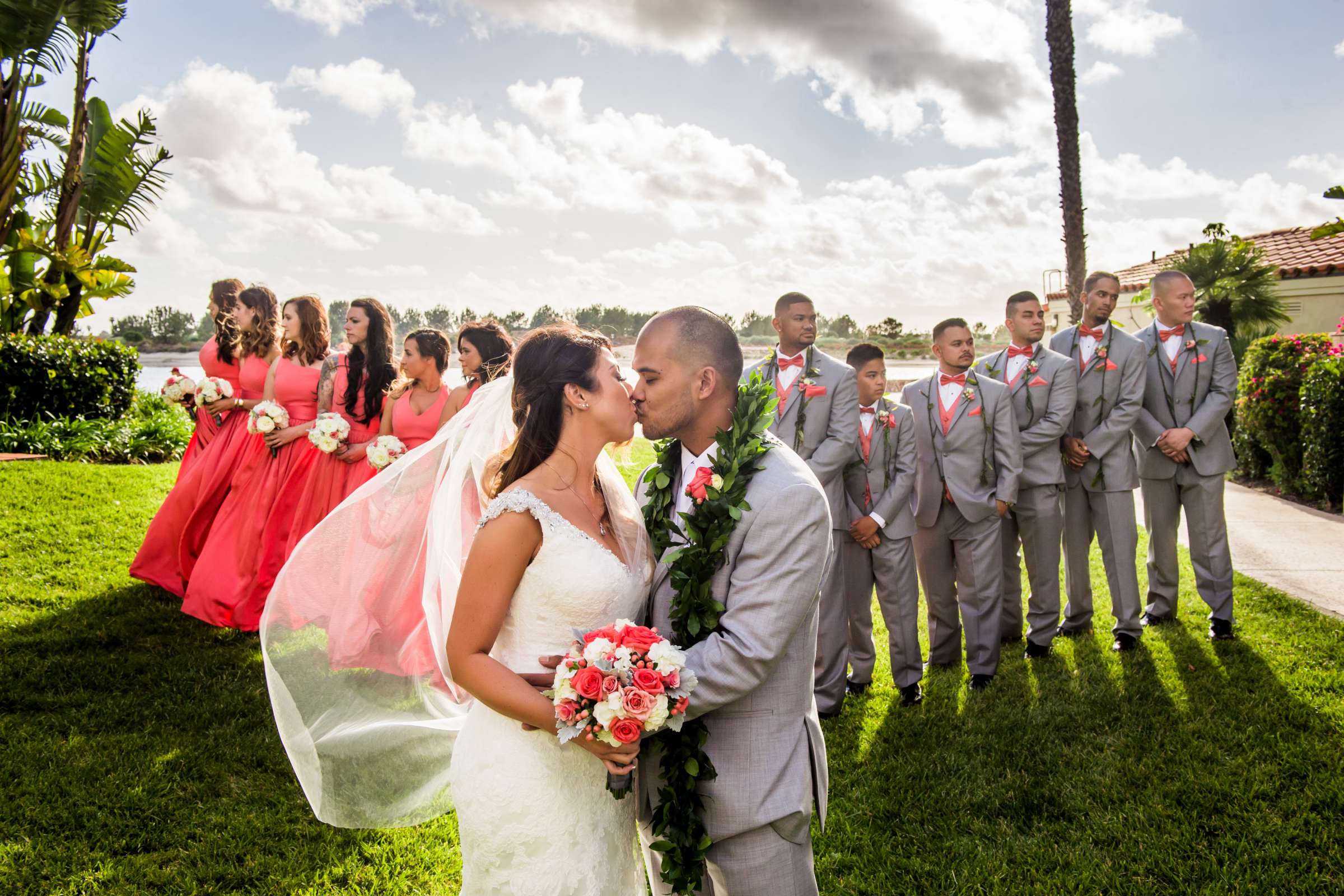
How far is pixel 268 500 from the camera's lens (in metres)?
7.46

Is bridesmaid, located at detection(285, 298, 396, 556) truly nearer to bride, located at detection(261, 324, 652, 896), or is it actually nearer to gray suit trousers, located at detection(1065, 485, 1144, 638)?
bride, located at detection(261, 324, 652, 896)

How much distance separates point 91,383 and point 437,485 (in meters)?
13.7

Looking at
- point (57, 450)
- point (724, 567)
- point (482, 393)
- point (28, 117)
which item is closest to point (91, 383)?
point (57, 450)

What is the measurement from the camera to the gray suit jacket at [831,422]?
249 inches

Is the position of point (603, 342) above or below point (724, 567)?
above

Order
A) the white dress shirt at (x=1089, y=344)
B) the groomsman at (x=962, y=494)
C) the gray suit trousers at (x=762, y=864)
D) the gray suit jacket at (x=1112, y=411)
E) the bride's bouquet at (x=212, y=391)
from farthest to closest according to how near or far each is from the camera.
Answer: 1. the bride's bouquet at (x=212, y=391)
2. the white dress shirt at (x=1089, y=344)
3. the gray suit jacket at (x=1112, y=411)
4. the groomsman at (x=962, y=494)
5. the gray suit trousers at (x=762, y=864)

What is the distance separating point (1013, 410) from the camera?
22.6 ft

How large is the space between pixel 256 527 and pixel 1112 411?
7.29m

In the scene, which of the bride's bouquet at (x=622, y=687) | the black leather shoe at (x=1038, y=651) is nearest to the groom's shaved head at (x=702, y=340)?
the bride's bouquet at (x=622, y=687)

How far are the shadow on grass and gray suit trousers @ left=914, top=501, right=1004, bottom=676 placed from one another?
4.05 metres

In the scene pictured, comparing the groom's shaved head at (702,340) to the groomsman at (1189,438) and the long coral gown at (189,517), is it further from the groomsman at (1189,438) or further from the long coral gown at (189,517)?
the long coral gown at (189,517)

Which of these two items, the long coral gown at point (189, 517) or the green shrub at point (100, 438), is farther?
the green shrub at point (100, 438)

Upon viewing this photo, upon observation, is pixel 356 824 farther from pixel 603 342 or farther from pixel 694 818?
pixel 603 342

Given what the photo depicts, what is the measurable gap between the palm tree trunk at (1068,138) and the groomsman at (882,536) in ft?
28.4
